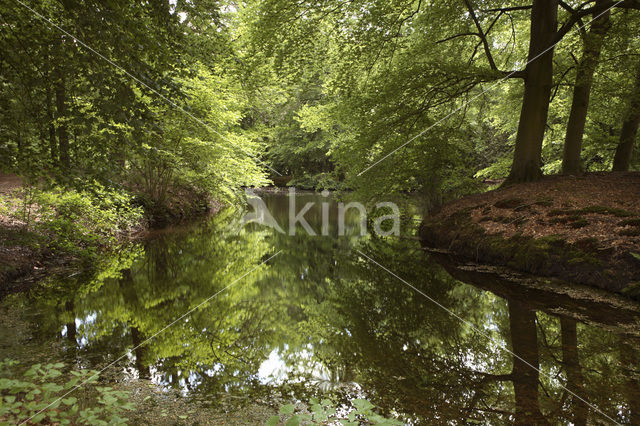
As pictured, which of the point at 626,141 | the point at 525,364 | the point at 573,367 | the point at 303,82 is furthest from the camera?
the point at 303,82

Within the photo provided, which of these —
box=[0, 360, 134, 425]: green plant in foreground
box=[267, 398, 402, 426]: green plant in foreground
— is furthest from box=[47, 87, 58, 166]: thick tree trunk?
box=[267, 398, 402, 426]: green plant in foreground

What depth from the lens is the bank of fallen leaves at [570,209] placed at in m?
6.35

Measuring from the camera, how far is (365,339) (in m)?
4.45

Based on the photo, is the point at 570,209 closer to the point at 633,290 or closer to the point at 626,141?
the point at 633,290

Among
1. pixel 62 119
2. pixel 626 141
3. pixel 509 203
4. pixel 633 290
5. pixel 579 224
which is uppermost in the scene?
pixel 626 141

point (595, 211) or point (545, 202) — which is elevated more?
point (545, 202)

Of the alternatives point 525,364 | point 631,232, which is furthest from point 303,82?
point 525,364

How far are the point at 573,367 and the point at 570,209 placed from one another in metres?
5.19

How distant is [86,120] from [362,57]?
8.46 meters

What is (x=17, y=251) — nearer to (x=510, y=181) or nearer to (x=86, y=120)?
(x=86, y=120)

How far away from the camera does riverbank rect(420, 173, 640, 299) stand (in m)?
5.80

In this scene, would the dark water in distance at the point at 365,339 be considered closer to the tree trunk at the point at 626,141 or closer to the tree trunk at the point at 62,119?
the tree trunk at the point at 62,119

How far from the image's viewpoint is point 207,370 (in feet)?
12.0

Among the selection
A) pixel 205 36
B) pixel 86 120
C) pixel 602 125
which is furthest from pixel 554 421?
pixel 602 125
